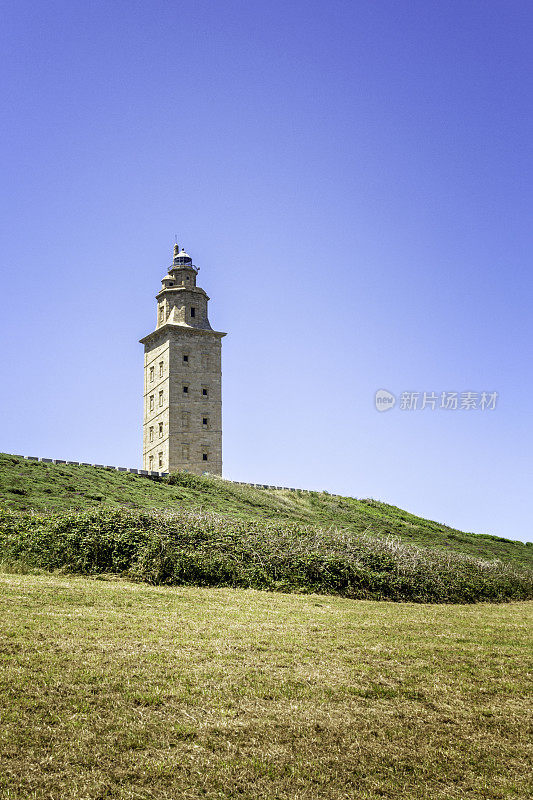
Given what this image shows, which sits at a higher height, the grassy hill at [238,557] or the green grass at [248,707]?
the grassy hill at [238,557]

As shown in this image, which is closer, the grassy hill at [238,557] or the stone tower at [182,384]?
the grassy hill at [238,557]

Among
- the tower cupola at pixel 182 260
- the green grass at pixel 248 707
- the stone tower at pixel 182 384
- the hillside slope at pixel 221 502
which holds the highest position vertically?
the tower cupola at pixel 182 260

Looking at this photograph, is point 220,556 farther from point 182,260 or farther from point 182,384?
point 182,260

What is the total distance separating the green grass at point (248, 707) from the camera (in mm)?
5906

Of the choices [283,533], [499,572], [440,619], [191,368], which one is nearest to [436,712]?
[440,619]

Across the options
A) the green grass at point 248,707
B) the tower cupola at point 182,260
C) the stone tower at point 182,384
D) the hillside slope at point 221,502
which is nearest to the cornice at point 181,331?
the stone tower at point 182,384

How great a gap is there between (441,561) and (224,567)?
691cm

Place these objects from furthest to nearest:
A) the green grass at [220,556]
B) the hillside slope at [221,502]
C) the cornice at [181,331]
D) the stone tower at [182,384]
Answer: the cornice at [181,331] → the stone tower at [182,384] → the hillside slope at [221,502] → the green grass at [220,556]

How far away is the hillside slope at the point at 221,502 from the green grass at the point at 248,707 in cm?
1241

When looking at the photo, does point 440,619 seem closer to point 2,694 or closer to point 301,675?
point 301,675

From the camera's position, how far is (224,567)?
51.1 feet

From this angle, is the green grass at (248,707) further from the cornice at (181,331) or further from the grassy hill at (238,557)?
the cornice at (181,331)

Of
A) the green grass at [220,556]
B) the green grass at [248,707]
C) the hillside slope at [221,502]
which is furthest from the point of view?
the hillside slope at [221,502]

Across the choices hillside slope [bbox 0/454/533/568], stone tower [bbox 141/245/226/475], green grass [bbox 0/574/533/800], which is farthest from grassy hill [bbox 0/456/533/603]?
stone tower [bbox 141/245/226/475]
